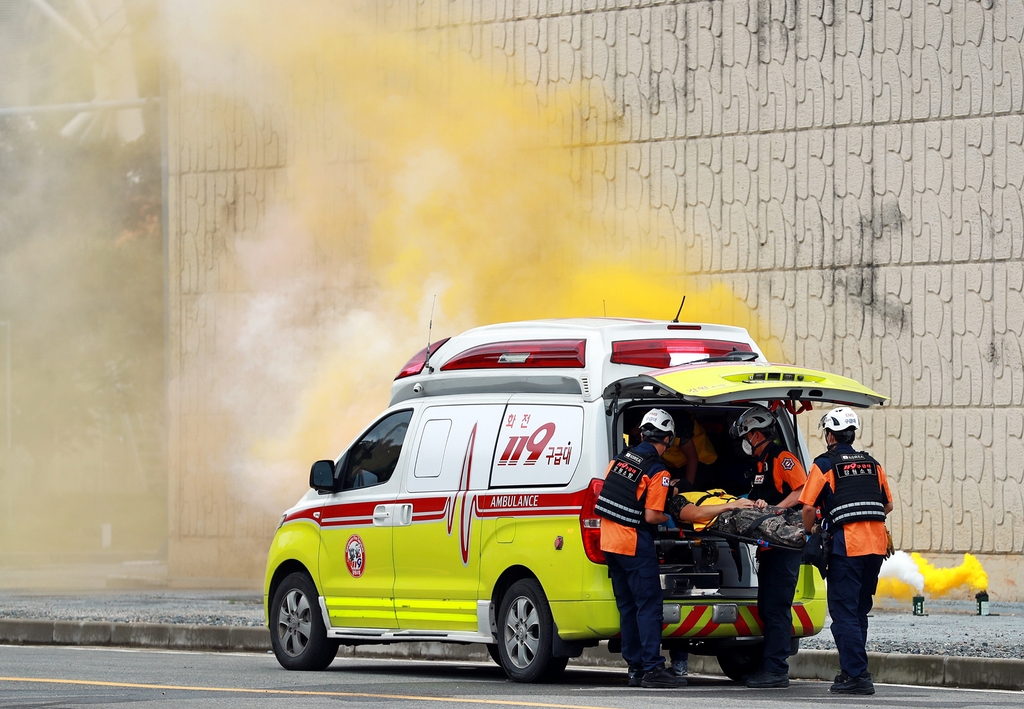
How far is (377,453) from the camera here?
39.8 ft

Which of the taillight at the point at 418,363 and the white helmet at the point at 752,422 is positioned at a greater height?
the taillight at the point at 418,363

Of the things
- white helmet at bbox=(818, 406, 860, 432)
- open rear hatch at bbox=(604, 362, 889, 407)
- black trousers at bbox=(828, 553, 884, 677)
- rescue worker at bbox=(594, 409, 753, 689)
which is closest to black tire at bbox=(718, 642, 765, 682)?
black trousers at bbox=(828, 553, 884, 677)

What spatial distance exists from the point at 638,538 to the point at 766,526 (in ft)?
2.52

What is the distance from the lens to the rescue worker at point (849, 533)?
33.8 feet

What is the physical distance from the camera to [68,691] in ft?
34.4

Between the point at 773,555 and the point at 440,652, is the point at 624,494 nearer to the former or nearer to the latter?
the point at 773,555

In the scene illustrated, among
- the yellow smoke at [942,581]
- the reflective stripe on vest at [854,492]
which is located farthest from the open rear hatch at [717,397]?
the yellow smoke at [942,581]

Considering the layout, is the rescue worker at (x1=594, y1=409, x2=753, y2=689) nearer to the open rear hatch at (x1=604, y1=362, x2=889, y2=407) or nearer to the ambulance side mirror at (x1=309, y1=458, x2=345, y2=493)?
the open rear hatch at (x1=604, y1=362, x2=889, y2=407)

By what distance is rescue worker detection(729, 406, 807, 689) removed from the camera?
1054 cm

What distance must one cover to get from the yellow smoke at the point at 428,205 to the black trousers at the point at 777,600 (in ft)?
33.8

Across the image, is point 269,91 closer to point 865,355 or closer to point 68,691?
point 865,355

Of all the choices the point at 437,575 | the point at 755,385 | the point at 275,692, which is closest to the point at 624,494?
the point at 755,385

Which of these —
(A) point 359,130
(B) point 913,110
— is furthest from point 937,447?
(A) point 359,130

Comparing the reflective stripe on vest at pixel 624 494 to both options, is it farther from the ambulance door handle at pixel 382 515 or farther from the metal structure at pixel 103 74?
the metal structure at pixel 103 74
